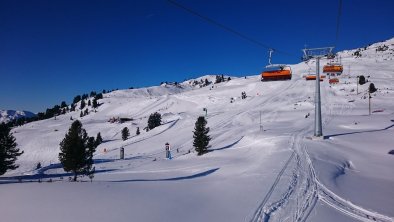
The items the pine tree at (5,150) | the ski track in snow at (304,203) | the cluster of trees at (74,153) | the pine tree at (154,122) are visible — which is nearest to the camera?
the ski track in snow at (304,203)

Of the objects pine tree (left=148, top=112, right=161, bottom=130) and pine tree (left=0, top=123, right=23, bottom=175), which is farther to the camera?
pine tree (left=148, top=112, right=161, bottom=130)

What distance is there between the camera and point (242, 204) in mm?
12680

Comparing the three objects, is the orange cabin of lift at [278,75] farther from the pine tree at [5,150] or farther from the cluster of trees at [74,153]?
the pine tree at [5,150]

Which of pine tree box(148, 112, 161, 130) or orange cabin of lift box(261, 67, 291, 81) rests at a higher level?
orange cabin of lift box(261, 67, 291, 81)

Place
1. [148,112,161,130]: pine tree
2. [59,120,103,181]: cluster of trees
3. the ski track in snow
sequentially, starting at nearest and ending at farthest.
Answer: the ski track in snow, [59,120,103,181]: cluster of trees, [148,112,161,130]: pine tree

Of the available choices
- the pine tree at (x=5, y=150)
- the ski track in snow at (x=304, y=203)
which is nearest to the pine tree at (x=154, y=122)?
the pine tree at (x=5, y=150)

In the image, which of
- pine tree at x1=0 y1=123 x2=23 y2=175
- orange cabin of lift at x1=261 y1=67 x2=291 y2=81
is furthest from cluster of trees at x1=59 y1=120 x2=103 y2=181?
orange cabin of lift at x1=261 y1=67 x2=291 y2=81

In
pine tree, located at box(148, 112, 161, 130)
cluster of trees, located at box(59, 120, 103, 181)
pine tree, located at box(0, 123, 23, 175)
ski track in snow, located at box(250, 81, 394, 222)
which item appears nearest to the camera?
ski track in snow, located at box(250, 81, 394, 222)

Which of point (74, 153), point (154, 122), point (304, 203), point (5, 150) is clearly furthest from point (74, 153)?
point (154, 122)

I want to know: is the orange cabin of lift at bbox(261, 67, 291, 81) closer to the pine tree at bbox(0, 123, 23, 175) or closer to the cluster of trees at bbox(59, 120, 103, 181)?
the cluster of trees at bbox(59, 120, 103, 181)

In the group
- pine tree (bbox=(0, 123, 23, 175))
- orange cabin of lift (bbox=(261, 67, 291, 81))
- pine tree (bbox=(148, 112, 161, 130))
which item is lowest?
pine tree (bbox=(0, 123, 23, 175))

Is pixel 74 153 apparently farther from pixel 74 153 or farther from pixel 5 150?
pixel 5 150

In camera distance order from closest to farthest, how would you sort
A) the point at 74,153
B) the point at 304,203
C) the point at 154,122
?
the point at 304,203
the point at 74,153
the point at 154,122

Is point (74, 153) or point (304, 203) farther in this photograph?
point (74, 153)
